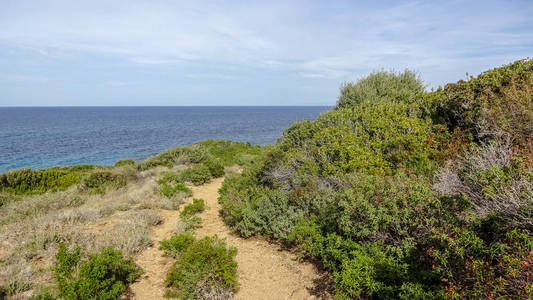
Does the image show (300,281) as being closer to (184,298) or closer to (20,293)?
(184,298)

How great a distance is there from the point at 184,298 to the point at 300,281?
190 cm

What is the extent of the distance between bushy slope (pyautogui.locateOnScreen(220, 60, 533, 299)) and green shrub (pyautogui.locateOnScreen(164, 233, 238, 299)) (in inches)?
58.6

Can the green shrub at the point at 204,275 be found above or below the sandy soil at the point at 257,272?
above

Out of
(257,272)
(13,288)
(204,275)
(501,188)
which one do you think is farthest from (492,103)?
(13,288)

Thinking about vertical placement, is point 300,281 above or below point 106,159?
above

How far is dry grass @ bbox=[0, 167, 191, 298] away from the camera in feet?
16.0

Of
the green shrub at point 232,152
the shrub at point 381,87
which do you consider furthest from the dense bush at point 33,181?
the shrub at point 381,87

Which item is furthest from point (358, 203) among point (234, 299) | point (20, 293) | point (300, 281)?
point (20, 293)

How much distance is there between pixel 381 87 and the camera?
12367mm

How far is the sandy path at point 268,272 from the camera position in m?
4.61

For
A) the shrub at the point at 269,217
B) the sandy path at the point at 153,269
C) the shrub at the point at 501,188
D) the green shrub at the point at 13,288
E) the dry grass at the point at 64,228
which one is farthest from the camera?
the shrub at the point at 269,217

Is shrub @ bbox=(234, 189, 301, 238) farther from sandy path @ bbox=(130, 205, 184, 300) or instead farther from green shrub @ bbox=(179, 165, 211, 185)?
green shrub @ bbox=(179, 165, 211, 185)

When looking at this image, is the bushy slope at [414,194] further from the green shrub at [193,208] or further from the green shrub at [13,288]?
the green shrub at [13,288]

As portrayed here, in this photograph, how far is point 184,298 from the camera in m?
4.38
